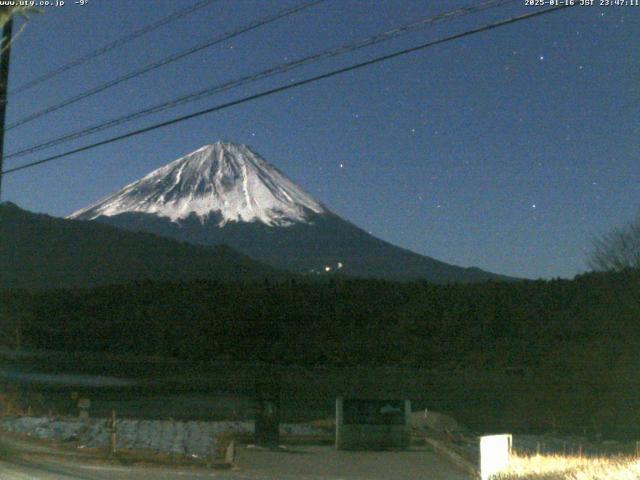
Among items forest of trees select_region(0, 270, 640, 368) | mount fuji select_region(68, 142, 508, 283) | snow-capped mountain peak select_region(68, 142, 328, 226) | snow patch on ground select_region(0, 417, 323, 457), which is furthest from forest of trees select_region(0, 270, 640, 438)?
snow-capped mountain peak select_region(68, 142, 328, 226)

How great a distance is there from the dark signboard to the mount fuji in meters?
130

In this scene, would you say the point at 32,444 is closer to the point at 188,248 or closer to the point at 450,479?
the point at 450,479

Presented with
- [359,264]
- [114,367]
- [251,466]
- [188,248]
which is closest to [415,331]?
[114,367]

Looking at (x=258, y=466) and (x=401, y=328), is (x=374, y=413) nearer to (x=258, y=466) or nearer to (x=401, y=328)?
(x=258, y=466)

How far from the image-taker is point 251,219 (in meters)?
190

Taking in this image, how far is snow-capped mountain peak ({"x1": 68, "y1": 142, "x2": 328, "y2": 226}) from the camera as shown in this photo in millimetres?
186000

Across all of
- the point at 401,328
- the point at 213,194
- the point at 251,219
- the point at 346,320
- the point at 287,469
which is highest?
the point at 213,194

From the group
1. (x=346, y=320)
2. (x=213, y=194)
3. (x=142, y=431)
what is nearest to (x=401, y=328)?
(x=346, y=320)

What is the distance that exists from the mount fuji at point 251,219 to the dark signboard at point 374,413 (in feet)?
427

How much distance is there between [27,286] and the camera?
100188 millimetres

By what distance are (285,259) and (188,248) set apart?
39.5 m

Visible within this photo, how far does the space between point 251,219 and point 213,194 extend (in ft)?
39.0

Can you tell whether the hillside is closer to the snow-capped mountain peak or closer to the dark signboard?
the snow-capped mountain peak

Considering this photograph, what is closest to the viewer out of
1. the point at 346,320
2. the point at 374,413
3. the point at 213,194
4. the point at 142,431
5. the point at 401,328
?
the point at 374,413
